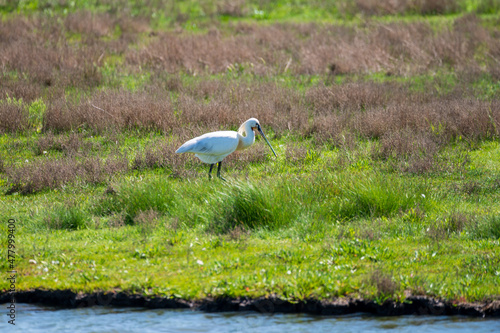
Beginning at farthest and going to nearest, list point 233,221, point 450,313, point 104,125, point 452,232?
point 104,125 → point 233,221 → point 452,232 → point 450,313

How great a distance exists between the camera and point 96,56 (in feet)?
54.7

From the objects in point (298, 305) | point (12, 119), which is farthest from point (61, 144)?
point (298, 305)

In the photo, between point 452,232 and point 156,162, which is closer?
point 452,232

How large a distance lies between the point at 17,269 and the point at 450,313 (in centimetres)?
427

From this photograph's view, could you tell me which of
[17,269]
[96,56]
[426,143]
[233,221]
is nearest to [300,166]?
[426,143]

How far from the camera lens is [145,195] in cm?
816

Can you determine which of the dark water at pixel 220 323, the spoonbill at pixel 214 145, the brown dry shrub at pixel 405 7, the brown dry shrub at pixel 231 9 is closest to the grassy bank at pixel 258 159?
the dark water at pixel 220 323

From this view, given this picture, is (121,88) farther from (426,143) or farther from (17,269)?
(17,269)

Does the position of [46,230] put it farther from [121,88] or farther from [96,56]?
[96,56]

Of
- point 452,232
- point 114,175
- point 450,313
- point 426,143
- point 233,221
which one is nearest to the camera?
point 450,313

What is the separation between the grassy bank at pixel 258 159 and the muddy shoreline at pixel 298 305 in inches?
3.0

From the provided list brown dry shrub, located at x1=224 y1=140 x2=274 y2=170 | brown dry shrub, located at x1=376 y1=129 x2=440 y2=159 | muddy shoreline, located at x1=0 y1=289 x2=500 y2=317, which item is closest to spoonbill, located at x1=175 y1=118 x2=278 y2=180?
brown dry shrub, located at x1=224 y1=140 x2=274 y2=170

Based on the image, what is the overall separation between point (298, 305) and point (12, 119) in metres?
8.13

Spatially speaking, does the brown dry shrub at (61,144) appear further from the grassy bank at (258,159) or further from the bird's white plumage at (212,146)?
the bird's white plumage at (212,146)
